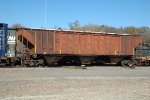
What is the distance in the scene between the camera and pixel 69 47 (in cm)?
3119

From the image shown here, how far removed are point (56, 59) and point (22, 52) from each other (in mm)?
3505

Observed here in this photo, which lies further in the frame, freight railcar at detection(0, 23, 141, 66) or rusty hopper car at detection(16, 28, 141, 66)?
rusty hopper car at detection(16, 28, 141, 66)

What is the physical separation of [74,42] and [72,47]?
579 millimetres

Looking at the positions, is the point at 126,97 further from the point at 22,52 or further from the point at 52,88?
the point at 22,52

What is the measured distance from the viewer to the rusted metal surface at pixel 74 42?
97.0 ft

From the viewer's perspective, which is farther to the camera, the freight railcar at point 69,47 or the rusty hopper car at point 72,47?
the rusty hopper car at point 72,47

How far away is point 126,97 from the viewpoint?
37.5 feet

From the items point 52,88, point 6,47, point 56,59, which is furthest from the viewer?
point 56,59

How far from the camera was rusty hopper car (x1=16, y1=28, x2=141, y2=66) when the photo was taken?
1158 inches

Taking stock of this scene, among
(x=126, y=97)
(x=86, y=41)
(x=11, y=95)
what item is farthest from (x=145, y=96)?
(x=86, y=41)

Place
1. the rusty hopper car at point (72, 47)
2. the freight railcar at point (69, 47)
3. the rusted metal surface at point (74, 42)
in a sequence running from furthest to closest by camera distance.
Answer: the rusted metal surface at point (74, 42) < the rusty hopper car at point (72, 47) < the freight railcar at point (69, 47)

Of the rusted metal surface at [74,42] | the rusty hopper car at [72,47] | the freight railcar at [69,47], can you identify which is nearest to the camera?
the freight railcar at [69,47]

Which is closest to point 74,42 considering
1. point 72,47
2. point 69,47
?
point 72,47

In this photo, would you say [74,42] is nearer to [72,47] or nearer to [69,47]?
[72,47]
